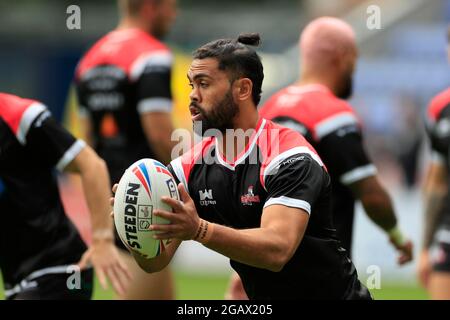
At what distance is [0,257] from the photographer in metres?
6.04

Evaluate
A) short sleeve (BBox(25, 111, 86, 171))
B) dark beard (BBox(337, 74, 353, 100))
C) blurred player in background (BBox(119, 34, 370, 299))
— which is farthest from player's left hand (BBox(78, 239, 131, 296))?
dark beard (BBox(337, 74, 353, 100))

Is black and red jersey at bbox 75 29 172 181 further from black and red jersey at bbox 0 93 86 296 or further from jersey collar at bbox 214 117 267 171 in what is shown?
jersey collar at bbox 214 117 267 171

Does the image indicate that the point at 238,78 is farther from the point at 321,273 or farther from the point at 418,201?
the point at 418,201

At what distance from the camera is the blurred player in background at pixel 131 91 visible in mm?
7707

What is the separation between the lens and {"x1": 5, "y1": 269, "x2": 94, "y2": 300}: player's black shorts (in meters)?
5.87

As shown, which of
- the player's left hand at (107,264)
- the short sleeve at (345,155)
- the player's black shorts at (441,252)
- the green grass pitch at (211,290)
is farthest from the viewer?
the green grass pitch at (211,290)

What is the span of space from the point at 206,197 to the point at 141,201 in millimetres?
599

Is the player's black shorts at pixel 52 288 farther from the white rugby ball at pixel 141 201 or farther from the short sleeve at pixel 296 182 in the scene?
the short sleeve at pixel 296 182

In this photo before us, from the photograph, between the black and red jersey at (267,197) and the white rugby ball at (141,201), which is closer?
the white rugby ball at (141,201)

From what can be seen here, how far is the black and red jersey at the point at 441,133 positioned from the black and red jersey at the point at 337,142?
1.09 meters

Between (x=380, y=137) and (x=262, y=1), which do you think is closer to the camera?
(x=380, y=137)

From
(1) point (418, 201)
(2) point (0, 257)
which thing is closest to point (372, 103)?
(1) point (418, 201)

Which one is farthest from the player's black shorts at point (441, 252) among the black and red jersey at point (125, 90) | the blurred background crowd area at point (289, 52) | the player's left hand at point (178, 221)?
the blurred background crowd area at point (289, 52)
